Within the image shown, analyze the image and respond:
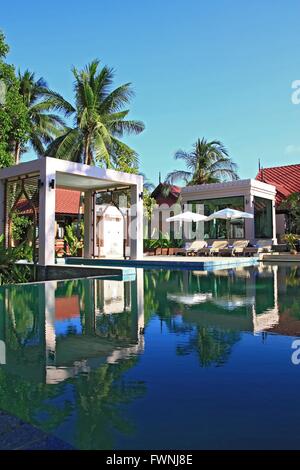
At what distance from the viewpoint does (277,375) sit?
11.4ft

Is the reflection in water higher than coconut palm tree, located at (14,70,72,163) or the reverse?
the reverse

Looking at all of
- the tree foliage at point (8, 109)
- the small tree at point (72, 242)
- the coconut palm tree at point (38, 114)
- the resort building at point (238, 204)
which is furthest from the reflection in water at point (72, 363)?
the coconut palm tree at point (38, 114)

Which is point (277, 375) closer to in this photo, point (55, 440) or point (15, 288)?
point (55, 440)

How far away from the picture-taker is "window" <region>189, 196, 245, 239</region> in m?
24.1

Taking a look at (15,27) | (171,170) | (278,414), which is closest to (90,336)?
(278,414)

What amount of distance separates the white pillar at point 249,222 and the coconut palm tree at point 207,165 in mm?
7667

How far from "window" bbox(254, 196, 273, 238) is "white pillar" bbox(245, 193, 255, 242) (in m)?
0.64

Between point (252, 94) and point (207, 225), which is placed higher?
point (252, 94)

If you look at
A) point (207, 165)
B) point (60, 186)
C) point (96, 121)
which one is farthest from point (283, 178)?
point (60, 186)

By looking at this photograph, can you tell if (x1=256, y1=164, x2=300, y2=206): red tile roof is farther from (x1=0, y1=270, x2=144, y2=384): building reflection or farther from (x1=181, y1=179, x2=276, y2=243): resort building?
(x1=0, y1=270, x2=144, y2=384): building reflection

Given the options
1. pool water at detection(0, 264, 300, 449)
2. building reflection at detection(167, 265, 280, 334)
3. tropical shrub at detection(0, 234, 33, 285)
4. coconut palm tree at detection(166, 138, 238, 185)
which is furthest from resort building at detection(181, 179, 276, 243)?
pool water at detection(0, 264, 300, 449)

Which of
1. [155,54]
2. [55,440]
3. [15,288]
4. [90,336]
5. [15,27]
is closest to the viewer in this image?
[55,440]

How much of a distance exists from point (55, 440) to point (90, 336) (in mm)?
2810

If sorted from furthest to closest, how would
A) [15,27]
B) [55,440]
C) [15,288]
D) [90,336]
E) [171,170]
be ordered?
1. [171,170]
2. [15,27]
3. [15,288]
4. [90,336]
5. [55,440]
